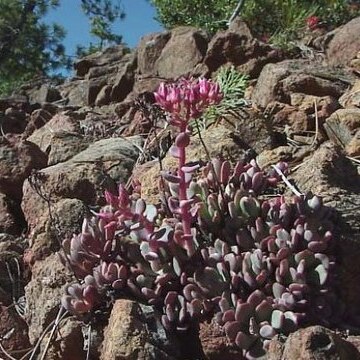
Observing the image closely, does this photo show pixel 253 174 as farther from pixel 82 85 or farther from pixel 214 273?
pixel 82 85

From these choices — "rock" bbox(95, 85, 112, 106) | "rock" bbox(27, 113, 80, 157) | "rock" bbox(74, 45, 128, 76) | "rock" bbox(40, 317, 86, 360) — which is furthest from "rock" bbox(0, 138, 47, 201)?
"rock" bbox(74, 45, 128, 76)

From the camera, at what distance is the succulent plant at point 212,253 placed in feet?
9.36

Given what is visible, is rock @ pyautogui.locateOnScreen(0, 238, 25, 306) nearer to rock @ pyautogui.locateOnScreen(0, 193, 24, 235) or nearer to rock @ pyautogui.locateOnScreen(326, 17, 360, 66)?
rock @ pyautogui.locateOnScreen(0, 193, 24, 235)

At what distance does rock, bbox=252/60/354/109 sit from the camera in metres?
4.98

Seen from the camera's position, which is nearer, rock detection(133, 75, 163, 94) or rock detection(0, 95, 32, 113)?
rock detection(133, 75, 163, 94)

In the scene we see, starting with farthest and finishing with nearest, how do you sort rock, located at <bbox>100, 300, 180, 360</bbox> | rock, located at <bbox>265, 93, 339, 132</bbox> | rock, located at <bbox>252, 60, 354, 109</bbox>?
rock, located at <bbox>252, 60, 354, 109</bbox>
rock, located at <bbox>265, 93, 339, 132</bbox>
rock, located at <bbox>100, 300, 180, 360</bbox>

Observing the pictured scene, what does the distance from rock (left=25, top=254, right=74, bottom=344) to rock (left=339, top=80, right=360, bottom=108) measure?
2143 millimetres

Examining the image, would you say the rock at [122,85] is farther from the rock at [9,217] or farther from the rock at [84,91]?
the rock at [9,217]

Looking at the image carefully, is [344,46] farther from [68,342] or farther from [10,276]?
[68,342]

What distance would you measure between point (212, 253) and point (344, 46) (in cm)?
374

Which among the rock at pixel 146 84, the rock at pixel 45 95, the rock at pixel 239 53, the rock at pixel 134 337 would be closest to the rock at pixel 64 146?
the rock at pixel 239 53

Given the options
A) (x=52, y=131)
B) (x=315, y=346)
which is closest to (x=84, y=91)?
(x=52, y=131)

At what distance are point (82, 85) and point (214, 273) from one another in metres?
5.96

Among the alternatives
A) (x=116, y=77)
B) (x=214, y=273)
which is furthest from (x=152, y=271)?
(x=116, y=77)
